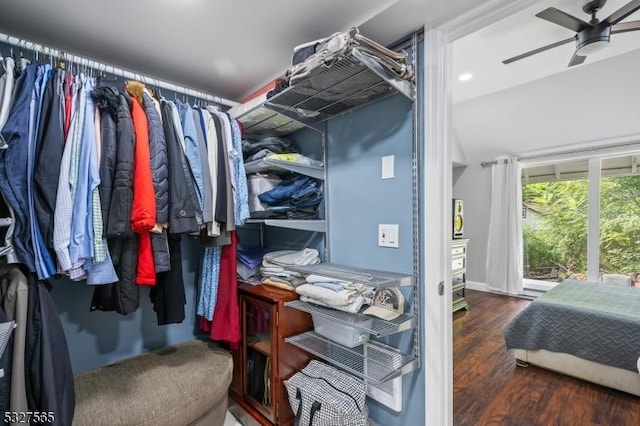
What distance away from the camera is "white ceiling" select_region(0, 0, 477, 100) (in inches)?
47.6

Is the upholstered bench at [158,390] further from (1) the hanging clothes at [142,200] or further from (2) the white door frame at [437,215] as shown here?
(2) the white door frame at [437,215]

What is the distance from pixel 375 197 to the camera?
1534mm

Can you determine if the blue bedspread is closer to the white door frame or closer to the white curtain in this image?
the white door frame

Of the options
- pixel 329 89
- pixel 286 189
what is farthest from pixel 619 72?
pixel 286 189

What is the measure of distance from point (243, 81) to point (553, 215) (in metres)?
4.91

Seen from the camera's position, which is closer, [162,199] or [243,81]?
[162,199]

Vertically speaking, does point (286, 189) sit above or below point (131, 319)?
above

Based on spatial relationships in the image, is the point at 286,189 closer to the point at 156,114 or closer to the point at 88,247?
the point at 156,114

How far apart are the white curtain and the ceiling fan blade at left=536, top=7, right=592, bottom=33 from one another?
2.95 metres

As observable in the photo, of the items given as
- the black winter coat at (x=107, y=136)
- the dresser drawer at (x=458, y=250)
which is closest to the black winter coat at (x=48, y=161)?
the black winter coat at (x=107, y=136)

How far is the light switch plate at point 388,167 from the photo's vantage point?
4.76 ft

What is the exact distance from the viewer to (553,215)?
4.48 meters

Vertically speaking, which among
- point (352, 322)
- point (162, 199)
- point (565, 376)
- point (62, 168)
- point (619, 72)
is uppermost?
point (619, 72)

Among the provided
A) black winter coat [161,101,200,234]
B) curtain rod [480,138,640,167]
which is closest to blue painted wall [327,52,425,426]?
black winter coat [161,101,200,234]
